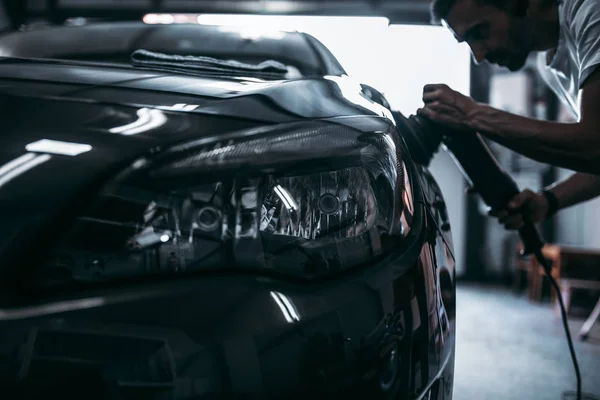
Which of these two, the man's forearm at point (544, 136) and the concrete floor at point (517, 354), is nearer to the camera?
the man's forearm at point (544, 136)

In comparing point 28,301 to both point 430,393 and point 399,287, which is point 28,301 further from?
point 430,393

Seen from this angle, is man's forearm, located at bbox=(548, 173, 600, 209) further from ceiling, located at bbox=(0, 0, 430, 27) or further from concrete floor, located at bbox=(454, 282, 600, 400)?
ceiling, located at bbox=(0, 0, 430, 27)

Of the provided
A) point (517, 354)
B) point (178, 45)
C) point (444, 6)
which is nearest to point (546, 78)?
point (444, 6)

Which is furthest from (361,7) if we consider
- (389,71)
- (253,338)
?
(253,338)

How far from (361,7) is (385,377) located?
4492 millimetres

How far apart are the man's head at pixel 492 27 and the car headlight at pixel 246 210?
1010 mm

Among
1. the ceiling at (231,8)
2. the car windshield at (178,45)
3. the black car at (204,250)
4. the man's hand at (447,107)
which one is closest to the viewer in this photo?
the black car at (204,250)

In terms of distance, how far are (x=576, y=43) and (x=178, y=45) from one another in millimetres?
960

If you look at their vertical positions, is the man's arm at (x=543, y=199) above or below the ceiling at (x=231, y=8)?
below

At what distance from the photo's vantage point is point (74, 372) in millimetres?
460

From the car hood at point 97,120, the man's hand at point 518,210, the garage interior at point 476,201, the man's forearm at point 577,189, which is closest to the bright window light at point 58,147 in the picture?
the car hood at point 97,120

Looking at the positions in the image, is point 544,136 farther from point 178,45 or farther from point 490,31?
point 178,45

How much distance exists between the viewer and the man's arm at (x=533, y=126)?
3.94 ft

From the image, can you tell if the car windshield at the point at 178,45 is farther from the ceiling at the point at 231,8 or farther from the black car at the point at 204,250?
the ceiling at the point at 231,8
